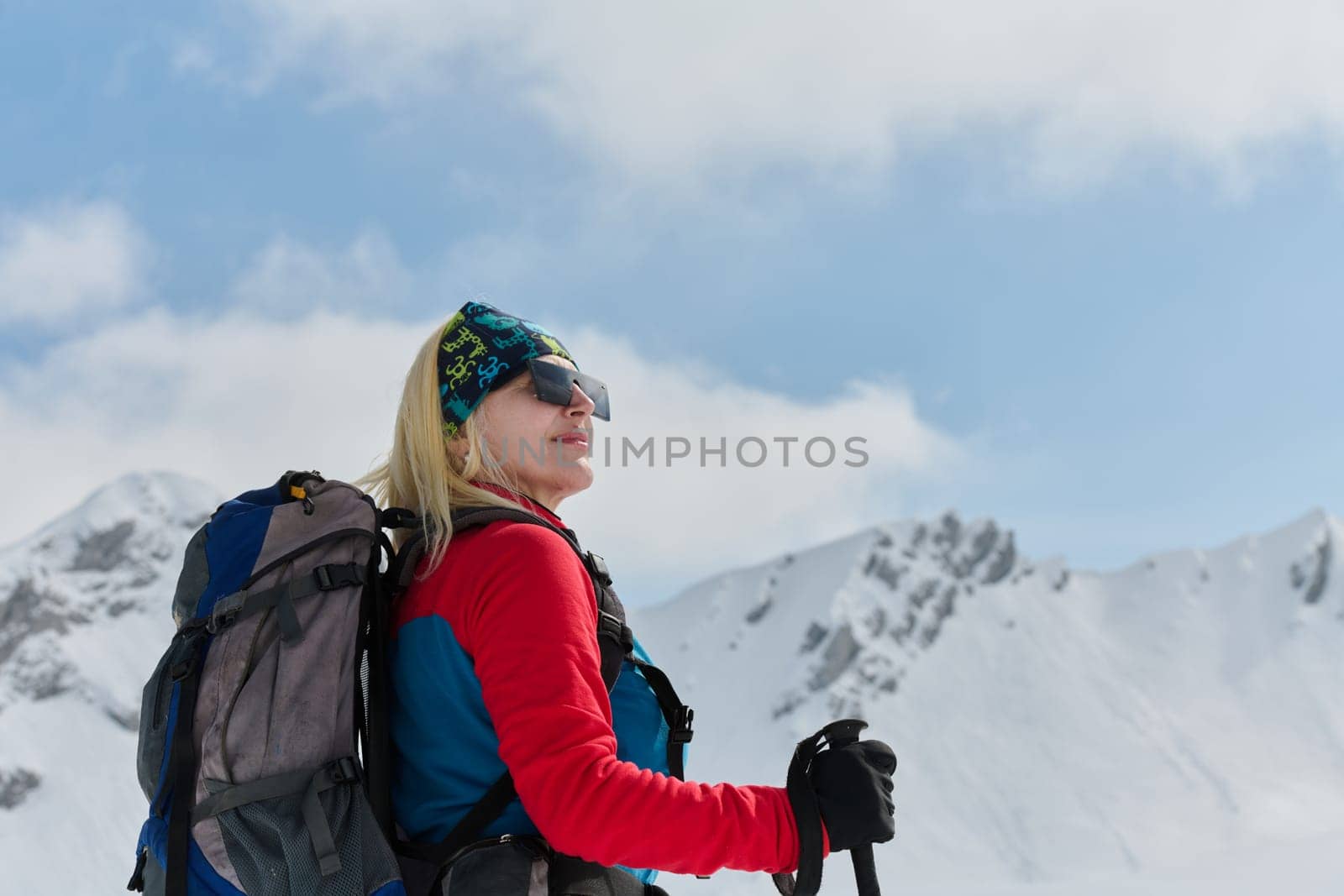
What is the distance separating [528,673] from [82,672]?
6097 inches

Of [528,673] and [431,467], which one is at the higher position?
[431,467]

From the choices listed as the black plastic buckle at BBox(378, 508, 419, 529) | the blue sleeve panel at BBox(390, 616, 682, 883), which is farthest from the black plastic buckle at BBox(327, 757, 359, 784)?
the black plastic buckle at BBox(378, 508, 419, 529)

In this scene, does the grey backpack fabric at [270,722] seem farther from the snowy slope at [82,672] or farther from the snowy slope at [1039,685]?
the snowy slope at [82,672]

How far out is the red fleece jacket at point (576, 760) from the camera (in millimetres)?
2418

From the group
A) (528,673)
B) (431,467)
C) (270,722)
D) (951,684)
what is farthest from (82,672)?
(528,673)

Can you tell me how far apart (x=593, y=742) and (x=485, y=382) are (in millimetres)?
1150

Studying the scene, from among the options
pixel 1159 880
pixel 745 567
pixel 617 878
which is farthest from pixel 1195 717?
pixel 617 878

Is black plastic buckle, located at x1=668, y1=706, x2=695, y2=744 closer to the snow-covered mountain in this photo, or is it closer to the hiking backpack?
the hiking backpack

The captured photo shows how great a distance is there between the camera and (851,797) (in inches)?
100

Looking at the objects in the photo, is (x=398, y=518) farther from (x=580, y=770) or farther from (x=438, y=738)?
(x=580, y=770)

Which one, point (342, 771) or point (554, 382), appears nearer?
point (342, 771)

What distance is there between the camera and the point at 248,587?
2.74 meters

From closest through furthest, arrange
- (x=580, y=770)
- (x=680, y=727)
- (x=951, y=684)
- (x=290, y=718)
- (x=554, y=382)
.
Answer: (x=580, y=770)
(x=290, y=718)
(x=680, y=727)
(x=554, y=382)
(x=951, y=684)

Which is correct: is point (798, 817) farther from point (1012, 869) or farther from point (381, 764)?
point (1012, 869)
